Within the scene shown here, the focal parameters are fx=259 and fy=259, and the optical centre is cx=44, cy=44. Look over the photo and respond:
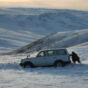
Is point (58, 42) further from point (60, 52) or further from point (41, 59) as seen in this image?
point (60, 52)

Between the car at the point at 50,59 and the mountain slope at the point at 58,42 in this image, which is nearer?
the car at the point at 50,59

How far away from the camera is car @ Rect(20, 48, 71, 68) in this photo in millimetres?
19266

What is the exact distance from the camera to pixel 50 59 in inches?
773

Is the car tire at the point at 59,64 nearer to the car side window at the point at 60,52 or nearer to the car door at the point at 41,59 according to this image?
the car side window at the point at 60,52

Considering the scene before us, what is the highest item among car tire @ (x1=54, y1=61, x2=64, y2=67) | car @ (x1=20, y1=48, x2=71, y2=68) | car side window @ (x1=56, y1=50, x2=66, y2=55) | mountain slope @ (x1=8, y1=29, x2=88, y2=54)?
mountain slope @ (x1=8, y1=29, x2=88, y2=54)

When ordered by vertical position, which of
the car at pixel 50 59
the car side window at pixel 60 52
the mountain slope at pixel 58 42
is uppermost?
the mountain slope at pixel 58 42

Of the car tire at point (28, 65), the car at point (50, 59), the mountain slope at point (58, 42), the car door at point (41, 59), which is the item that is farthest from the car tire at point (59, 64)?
the mountain slope at point (58, 42)

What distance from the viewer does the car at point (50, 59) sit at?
758 inches

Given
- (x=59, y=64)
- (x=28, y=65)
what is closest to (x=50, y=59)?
(x=59, y=64)

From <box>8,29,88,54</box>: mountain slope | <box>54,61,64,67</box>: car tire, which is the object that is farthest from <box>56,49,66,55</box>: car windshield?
<box>8,29,88,54</box>: mountain slope

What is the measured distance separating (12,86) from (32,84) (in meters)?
1.02

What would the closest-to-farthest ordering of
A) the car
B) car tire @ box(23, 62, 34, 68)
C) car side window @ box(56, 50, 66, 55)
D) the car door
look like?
the car
car side window @ box(56, 50, 66, 55)
the car door
car tire @ box(23, 62, 34, 68)

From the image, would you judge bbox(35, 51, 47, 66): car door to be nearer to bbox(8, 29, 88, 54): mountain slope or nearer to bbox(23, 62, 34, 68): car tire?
bbox(23, 62, 34, 68): car tire

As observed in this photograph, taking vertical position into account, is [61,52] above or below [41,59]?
above
